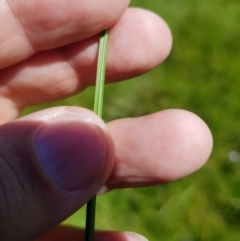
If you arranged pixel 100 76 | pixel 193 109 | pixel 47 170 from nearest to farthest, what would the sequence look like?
pixel 47 170, pixel 100 76, pixel 193 109

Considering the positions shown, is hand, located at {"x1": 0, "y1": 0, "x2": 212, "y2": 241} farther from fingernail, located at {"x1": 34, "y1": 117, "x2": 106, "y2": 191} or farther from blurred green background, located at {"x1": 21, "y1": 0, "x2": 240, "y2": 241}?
blurred green background, located at {"x1": 21, "y1": 0, "x2": 240, "y2": 241}

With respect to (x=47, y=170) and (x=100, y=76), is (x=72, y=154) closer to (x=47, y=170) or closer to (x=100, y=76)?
(x=47, y=170)

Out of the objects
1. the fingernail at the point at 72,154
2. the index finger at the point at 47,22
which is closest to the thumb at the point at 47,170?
the fingernail at the point at 72,154

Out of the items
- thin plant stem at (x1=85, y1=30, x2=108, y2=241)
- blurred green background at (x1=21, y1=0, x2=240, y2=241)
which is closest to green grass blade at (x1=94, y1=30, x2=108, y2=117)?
thin plant stem at (x1=85, y1=30, x2=108, y2=241)

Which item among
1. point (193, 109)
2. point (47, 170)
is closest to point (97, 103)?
point (47, 170)

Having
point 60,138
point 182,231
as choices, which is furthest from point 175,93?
point 60,138

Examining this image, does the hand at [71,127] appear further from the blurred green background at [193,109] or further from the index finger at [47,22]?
the blurred green background at [193,109]
